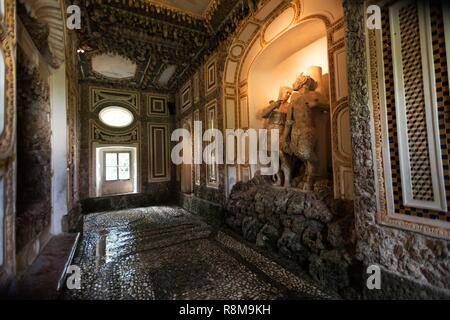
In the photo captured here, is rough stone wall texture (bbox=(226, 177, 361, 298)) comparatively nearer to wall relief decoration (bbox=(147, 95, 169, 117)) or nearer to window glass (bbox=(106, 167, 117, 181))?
wall relief decoration (bbox=(147, 95, 169, 117))

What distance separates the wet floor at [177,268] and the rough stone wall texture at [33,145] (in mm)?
924

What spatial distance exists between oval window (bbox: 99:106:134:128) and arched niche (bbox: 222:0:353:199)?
432 centimetres

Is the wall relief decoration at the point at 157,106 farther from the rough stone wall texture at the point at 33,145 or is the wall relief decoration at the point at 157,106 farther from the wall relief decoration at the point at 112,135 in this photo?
the rough stone wall texture at the point at 33,145

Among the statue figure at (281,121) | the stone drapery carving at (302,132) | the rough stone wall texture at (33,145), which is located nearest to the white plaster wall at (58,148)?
the rough stone wall texture at (33,145)

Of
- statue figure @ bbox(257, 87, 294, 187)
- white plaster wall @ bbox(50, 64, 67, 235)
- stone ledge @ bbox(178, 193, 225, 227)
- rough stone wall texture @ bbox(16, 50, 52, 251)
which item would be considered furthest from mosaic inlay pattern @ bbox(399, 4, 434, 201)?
white plaster wall @ bbox(50, 64, 67, 235)

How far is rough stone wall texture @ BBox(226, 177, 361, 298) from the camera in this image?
2.13 m

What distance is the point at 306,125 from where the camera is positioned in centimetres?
327

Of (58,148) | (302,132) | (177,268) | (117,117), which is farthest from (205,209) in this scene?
(117,117)

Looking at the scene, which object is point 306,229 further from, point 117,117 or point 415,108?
point 117,117

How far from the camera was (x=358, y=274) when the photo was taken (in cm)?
200

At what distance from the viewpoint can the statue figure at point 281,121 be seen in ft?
12.2

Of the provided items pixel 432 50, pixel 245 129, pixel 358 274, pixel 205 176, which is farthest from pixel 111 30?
pixel 358 274

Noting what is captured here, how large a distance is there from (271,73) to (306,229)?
3.47 m
